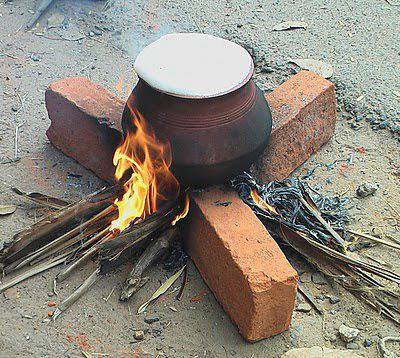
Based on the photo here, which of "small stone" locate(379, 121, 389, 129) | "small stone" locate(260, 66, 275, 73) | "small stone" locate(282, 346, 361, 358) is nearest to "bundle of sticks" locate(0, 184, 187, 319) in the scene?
"small stone" locate(282, 346, 361, 358)

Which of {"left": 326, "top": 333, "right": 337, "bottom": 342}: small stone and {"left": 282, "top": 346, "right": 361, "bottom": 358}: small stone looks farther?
{"left": 326, "top": 333, "right": 337, "bottom": 342}: small stone

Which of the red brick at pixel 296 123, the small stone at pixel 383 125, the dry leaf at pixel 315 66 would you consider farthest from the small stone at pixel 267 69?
the small stone at pixel 383 125

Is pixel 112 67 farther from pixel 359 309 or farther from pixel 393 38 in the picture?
pixel 359 309

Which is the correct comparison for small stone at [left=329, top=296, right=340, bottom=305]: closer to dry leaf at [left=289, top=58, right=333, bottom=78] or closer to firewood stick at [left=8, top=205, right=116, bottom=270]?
firewood stick at [left=8, top=205, right=116, bottom=270]

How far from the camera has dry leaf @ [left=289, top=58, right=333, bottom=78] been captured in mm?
5016

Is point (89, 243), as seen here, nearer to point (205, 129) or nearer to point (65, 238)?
point (65, 238)

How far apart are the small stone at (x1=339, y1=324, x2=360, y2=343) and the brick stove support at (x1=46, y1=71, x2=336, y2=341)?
0.27 meters

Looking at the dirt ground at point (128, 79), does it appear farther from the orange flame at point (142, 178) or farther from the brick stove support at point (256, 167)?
the orange flame at point (142, 178)

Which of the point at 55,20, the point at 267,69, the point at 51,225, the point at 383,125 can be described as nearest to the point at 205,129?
the point at 51,225

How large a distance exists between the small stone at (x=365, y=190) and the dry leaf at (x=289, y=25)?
2074mm

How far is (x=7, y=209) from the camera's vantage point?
385cm

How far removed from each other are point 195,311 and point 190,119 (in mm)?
967

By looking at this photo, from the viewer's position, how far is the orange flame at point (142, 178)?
3404mm

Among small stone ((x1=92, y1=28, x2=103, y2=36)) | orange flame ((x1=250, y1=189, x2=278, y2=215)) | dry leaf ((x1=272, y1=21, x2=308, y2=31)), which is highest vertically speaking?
orange flame ((x1=250, y1=189, x2=278, y2=215))
